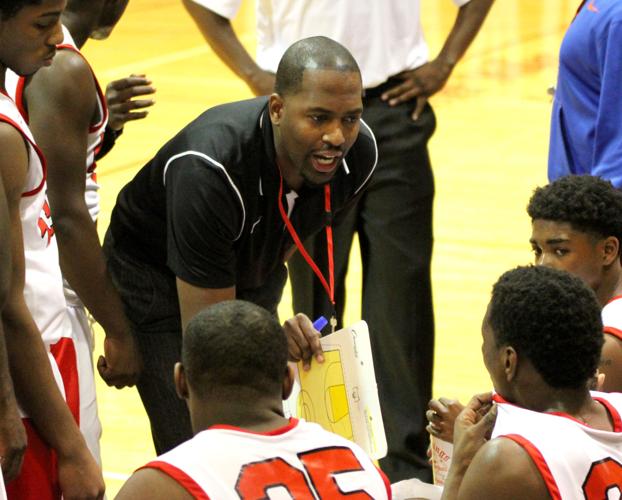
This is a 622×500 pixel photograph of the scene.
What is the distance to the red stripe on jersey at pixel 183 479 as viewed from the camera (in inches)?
83.8

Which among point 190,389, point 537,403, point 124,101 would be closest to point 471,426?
point 537,403

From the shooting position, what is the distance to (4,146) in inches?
95.7

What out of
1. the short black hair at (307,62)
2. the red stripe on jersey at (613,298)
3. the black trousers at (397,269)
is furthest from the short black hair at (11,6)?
the black trousers at (397,269)

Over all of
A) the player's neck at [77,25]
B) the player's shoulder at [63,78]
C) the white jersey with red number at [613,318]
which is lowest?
the white jersey with red number at [613,318]

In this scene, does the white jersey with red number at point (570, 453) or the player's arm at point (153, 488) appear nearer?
the player's arm at point (153, 488)

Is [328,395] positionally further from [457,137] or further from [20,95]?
[457,137]

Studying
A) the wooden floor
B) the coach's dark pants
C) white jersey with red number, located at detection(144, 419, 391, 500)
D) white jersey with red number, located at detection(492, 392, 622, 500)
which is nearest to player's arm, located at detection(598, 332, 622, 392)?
white jersey with red number, located at detection(492, 392, 622, 500)

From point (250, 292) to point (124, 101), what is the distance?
2.09ft

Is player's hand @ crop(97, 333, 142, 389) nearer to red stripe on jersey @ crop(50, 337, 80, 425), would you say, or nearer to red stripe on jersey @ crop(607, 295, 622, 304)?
red stripe on jersey @ crop(50, 337, 80, 425)

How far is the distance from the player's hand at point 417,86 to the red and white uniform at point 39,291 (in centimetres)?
175

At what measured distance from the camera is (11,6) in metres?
2.49

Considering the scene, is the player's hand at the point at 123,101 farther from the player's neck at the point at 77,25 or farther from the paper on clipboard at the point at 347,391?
the paper on clipboard at the point at 347,391

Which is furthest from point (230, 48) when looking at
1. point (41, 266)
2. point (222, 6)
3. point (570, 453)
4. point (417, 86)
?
point (570, 453)

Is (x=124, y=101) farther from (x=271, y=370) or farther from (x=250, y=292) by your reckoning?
(x=271, y=370)
